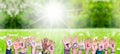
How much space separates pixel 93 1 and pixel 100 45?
0.49 meters

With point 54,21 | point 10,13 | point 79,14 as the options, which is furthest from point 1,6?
point 79,14

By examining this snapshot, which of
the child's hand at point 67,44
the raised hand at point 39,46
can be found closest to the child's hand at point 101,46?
the child's hand at point 67,44

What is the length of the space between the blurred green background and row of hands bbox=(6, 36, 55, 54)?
15cm

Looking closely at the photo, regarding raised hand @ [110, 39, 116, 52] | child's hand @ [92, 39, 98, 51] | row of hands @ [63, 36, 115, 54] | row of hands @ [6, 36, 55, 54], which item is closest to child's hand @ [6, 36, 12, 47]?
row of hands @ [6, 36, 55, 54]

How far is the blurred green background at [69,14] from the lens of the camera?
11.3 feet

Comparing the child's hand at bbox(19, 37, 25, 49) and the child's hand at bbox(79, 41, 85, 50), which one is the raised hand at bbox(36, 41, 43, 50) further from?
the child's hand at bbox(79, 41, 85, 50)

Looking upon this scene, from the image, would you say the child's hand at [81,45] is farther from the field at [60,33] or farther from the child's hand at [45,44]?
the child's hand at [45,44]

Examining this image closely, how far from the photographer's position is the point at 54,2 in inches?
136

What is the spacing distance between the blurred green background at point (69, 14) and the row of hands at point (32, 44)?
0.15 metres

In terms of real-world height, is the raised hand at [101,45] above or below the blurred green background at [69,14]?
below

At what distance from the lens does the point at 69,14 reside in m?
3.44

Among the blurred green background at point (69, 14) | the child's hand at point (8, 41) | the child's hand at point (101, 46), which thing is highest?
the blurred green background at point (69, 14)

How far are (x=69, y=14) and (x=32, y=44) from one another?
0.52 metres

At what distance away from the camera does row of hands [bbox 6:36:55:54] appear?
3.40 meters
